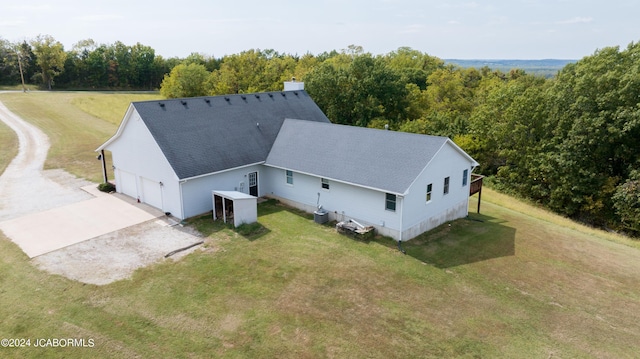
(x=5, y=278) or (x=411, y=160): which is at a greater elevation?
(x=411, y=160)

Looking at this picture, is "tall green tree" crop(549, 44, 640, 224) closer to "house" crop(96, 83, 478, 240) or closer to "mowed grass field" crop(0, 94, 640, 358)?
"mowed grass field" crop(0, 94, 640, 358)

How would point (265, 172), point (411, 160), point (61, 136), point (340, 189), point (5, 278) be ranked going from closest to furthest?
point (5, 278) < point (411, 160) < point (340, 189) < point (265, 172) < point (61, 136)

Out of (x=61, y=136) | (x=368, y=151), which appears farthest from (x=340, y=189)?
(x=61, y=136)

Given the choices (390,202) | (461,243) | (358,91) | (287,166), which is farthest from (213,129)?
(358,91)

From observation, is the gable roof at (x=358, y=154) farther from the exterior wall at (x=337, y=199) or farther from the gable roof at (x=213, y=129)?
the gable roof at (x=213, y=129)

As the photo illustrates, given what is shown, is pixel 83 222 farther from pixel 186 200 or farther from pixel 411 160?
pixel 411 160

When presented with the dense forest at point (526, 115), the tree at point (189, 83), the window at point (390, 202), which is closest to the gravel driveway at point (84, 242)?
the window at point (390, 202)

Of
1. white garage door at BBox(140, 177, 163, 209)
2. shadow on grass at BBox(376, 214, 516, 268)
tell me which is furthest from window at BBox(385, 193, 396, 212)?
white garage door at BBox(140, 177, 163, 209)
